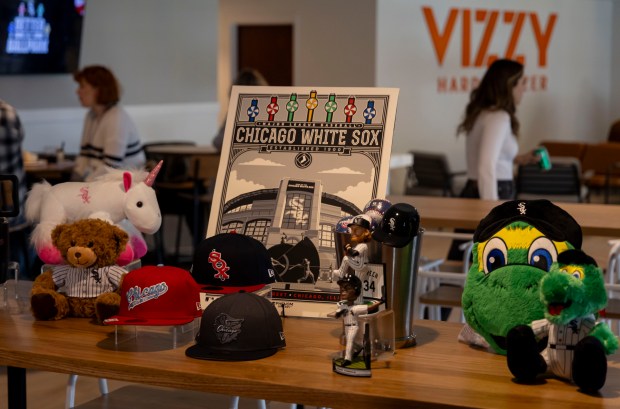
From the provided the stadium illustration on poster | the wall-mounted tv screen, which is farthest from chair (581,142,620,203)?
the stadium illustration on poster

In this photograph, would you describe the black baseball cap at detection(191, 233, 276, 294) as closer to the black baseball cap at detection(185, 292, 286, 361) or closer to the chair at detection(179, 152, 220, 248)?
the black baseball cap at detection(185, 292, 286, 361)

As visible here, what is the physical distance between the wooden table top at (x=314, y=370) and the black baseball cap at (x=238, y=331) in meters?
0.02

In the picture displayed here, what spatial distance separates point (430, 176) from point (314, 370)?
332 inches

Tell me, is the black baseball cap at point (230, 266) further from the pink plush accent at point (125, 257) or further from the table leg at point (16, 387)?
the table leg at point (16, 387)

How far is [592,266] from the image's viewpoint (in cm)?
147

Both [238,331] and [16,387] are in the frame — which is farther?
[16,387]

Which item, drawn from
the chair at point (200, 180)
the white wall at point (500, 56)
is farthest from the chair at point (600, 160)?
the chair at point (200, 180)

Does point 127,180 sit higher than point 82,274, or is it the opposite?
point 127,180

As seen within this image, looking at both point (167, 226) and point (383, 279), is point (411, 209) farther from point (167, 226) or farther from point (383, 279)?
point (167, 226)

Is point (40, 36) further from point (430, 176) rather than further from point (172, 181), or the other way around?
point (430, 176)

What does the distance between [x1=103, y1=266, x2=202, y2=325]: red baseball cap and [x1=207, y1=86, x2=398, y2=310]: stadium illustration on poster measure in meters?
0.26

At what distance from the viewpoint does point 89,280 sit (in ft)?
6.34

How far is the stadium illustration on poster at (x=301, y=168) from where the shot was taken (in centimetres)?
195

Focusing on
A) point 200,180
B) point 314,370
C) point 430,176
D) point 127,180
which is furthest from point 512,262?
point 430,176
